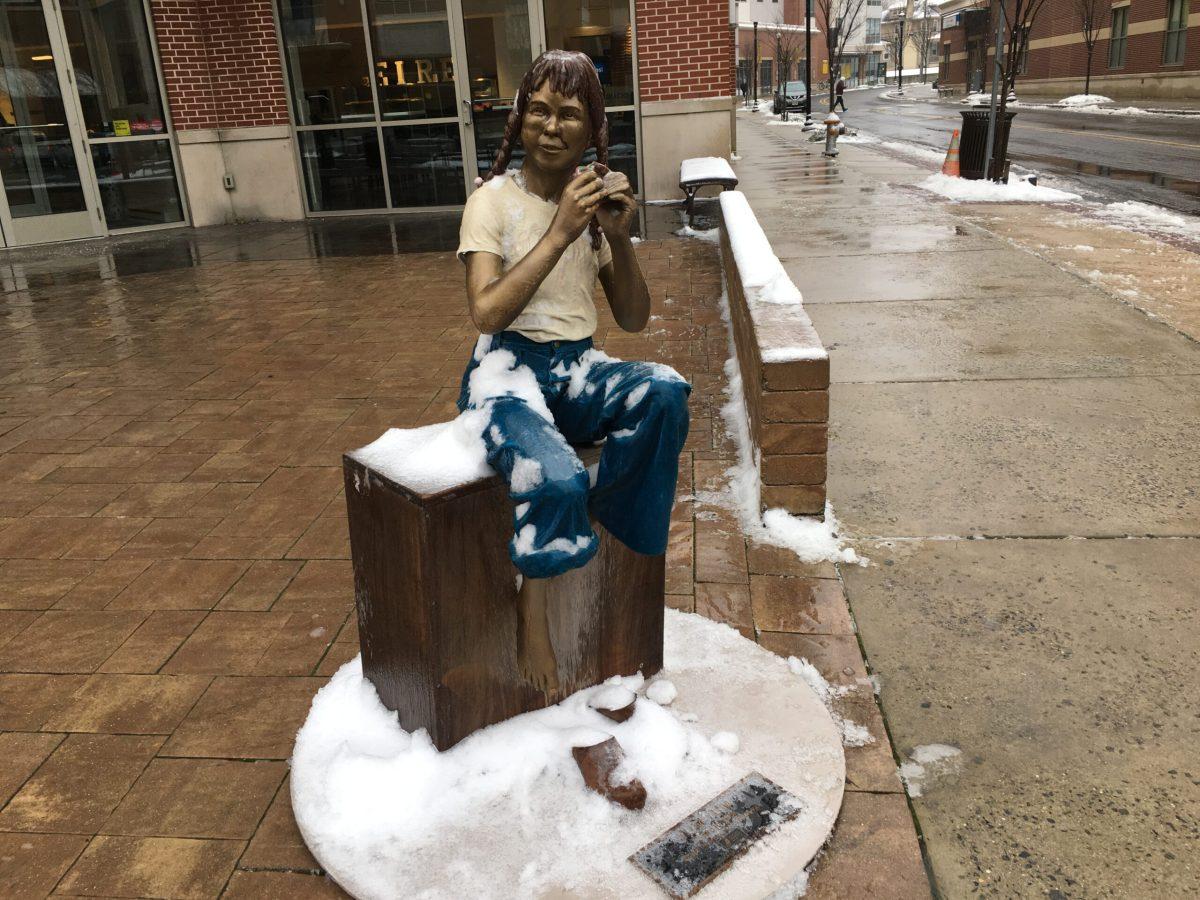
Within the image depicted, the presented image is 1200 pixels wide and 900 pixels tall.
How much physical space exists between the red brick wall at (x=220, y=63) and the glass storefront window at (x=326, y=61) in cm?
25

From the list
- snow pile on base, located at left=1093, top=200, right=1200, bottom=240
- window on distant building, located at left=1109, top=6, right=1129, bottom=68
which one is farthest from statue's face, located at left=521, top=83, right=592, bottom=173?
window on distant building, located at left=1109, top=6, right=1129, bottom=68

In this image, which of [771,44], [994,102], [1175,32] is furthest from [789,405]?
[771,44]

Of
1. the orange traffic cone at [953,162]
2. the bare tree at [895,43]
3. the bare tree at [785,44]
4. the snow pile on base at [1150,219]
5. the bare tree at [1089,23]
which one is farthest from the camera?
the bare tree at [895,43]

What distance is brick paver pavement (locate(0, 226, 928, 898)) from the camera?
2252 millimetres

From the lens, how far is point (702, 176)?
10.1 meters

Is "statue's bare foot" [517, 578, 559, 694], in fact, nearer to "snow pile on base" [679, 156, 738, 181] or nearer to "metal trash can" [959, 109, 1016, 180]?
"snow pile on base" [679, 156, 738, 181]

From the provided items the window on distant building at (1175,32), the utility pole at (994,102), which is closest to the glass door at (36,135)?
the utility pole at (994,102)

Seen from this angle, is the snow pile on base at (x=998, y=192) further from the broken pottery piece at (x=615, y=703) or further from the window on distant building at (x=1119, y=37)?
the window on distant building at (x=1119, y=37)

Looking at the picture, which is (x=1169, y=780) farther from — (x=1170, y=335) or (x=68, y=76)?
(x=68, y=76)

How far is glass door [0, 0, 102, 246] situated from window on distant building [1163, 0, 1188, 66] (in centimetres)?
4051

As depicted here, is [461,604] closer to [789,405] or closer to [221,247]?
[789,405]

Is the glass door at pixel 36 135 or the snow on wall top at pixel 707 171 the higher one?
the glass door at pixel 36 135

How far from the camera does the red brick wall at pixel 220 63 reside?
1222cm

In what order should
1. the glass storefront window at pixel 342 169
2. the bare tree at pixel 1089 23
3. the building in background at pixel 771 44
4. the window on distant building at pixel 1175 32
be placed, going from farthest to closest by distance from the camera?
the building in background at pixel 771 44 < the bare tree at pixel 1089 23 < the window on distant building at pixel 1175 32 < the glass storefront window at pixel 342 169
